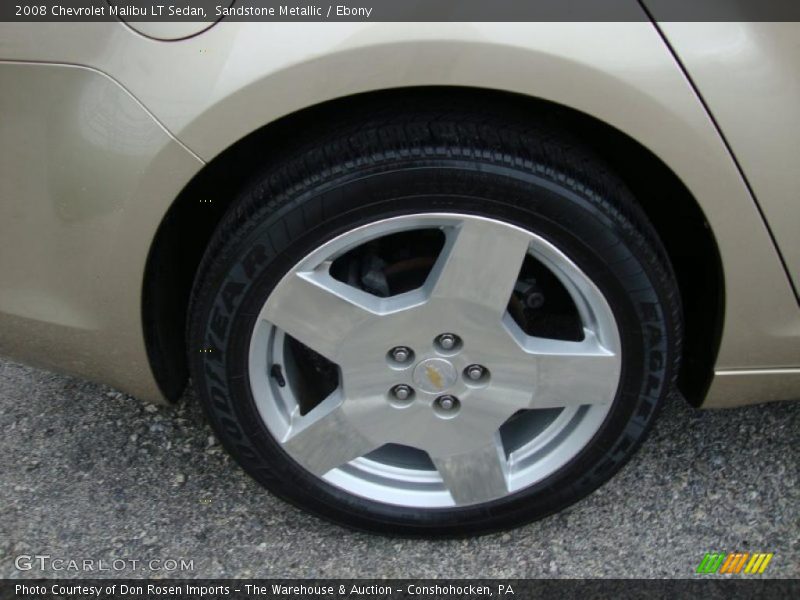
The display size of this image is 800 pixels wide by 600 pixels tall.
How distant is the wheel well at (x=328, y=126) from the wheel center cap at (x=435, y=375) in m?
0.50

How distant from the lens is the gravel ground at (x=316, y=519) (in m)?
1.89

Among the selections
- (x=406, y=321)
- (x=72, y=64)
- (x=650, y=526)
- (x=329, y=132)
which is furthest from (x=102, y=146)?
(x=650, y=526)

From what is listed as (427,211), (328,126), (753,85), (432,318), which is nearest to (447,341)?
(432,318)

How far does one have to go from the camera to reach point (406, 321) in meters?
1.64

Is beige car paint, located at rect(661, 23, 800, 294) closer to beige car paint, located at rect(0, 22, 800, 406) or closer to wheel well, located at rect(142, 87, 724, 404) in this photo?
beige car paint, located at rect(0, 22, 800, 406)

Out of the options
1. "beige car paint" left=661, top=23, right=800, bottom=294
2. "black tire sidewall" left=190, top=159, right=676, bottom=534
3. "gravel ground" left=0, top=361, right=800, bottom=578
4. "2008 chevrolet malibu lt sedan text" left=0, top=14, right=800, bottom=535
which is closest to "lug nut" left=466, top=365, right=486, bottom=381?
"2008 chevrolet malibu lt sedan text" left=0, top=14, right=800, bottom=535

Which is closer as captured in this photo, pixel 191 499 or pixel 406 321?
pixel 406 321

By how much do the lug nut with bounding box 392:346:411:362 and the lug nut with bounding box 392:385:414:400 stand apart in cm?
7

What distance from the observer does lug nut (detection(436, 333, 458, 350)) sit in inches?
65.3

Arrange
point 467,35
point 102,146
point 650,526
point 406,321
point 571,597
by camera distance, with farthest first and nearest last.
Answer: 1. point 650,526
2. point 571,597
3. point 406,321
4. point 102,146
5. point 467,35

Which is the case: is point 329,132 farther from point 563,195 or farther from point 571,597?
point 571,597

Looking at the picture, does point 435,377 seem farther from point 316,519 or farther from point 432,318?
point 316,519

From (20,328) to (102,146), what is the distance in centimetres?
48

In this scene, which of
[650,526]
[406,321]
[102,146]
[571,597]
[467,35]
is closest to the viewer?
[467,35]
